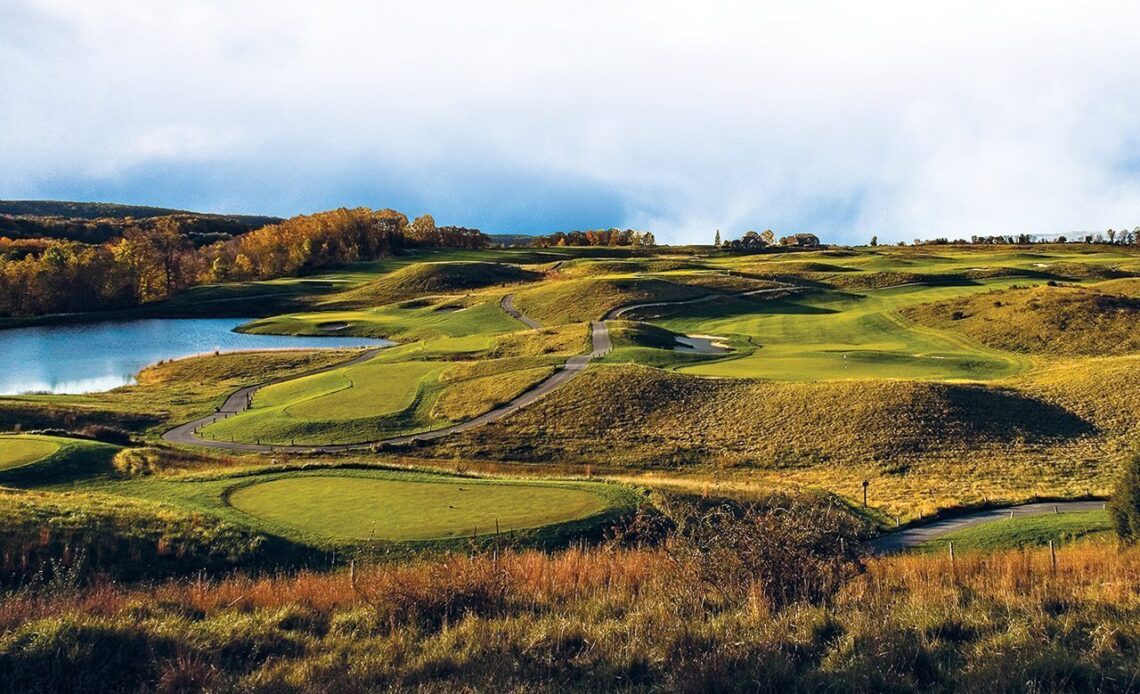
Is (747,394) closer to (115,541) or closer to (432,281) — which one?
(115,541)

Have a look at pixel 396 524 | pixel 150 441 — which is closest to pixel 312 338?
pixel 150 441

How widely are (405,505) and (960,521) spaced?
1756 cm

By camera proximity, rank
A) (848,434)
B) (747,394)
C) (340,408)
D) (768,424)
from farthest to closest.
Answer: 1. (340,408)
2. (747,394)
3. (768,424)
4. (848,434)

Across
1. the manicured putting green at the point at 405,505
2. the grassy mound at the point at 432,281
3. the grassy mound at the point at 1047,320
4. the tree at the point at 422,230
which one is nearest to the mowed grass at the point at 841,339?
the grassy mound at the point at 1047,320

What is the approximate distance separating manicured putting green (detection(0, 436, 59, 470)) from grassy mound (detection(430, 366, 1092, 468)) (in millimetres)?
17318


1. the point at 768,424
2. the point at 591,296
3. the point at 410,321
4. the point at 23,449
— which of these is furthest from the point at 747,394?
the point at 410,321

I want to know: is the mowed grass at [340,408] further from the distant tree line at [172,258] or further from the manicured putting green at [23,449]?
the distant tree line at [172,258]

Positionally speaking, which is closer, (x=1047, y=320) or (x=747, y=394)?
(x=747, y=394)

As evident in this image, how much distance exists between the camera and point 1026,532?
21234 millimetres

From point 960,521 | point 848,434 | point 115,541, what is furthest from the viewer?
point 848,434

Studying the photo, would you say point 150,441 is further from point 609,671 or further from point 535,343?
point 609,671

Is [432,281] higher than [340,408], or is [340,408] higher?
[432,281]

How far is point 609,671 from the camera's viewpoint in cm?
728

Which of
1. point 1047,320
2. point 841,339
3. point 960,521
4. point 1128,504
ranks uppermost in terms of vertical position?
point 1047,320
